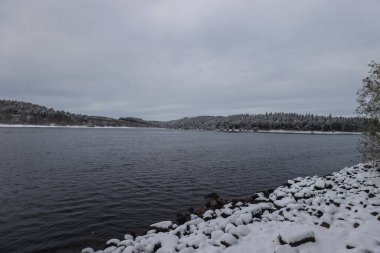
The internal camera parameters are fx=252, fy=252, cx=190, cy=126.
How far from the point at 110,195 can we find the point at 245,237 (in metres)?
14.2

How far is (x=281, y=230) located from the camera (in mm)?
10188

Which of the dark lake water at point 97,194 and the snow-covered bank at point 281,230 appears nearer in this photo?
the snow-covered bank at point 281,230

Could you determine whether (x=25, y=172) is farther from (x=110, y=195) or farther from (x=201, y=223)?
(x=201, y=223)

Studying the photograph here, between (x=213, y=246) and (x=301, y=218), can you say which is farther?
(x=301, y=218)

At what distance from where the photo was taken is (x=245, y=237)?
427 inches

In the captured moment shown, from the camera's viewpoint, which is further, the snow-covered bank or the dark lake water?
the dark lake water

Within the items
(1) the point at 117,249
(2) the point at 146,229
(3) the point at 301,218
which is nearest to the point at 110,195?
(2) the point at 146,229

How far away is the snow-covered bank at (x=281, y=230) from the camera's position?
948 cm

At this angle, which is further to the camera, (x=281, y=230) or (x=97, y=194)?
(x=97, y=194)

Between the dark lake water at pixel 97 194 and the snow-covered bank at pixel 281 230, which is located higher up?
the snow-covered bank at pixel 281 230

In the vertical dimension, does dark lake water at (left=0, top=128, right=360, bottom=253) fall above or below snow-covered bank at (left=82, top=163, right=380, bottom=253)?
below

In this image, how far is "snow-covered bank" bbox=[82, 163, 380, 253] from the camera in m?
9.48

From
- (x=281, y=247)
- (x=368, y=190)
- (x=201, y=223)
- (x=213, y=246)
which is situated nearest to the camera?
(x=281, y=247)

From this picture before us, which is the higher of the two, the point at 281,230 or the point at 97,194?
the point at 281,230
